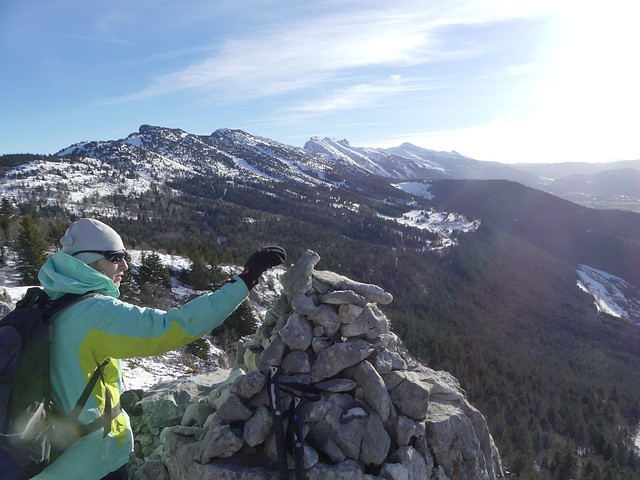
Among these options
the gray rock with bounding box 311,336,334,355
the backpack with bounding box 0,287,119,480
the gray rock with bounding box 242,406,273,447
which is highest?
the backpack with bounding box 0,287,119,480

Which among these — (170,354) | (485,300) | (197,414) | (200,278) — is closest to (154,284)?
(200,278)

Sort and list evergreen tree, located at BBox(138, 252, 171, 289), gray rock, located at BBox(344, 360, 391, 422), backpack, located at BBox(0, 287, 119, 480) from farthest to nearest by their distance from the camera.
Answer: evergreen tree, located at BBox(138, 252, 171, 289) → gray rock, located at BBox(344, 360, 391, 422) → backpack, located at BBox(0, 287, 119, 480)

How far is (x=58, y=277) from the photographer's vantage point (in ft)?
10.9

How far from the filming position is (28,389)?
288 cm

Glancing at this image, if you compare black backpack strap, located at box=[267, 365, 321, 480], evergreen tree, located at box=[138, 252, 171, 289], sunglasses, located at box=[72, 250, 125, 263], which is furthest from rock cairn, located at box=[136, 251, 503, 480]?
evergreen tree, located at box=[138, 252, 171, 289]

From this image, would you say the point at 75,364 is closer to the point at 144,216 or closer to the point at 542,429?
the point at 542,429

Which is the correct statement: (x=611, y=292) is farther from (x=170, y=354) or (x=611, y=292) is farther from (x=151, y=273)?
(x=170, y=354)

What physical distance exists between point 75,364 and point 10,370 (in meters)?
0.57

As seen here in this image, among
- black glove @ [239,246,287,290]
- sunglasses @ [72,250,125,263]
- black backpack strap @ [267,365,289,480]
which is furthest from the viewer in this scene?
black backpack strap @ [267,365,289,480]

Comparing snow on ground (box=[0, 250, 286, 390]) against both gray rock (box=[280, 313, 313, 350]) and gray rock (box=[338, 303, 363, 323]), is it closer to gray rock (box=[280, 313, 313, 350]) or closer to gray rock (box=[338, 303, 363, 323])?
gray rock (box=[280, 313, 313, 350])

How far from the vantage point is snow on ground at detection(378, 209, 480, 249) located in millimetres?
154163

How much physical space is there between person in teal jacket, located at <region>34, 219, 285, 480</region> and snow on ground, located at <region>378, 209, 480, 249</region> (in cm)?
14546

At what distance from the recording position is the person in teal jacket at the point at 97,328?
327 cm

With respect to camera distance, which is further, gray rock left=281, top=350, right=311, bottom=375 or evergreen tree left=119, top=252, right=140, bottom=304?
evergreen tree left=119, top=252, right=140, bottom=304
